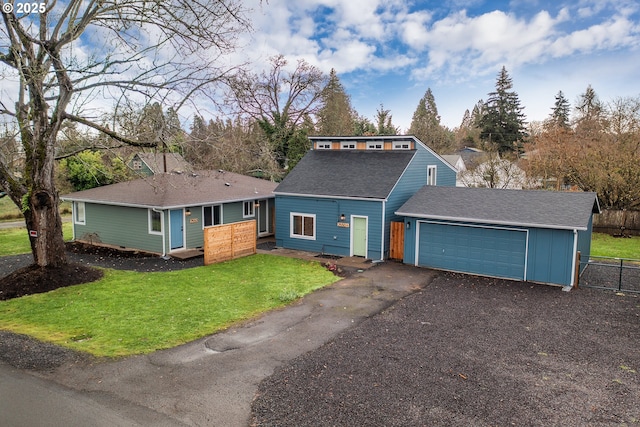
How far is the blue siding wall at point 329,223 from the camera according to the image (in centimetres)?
1722

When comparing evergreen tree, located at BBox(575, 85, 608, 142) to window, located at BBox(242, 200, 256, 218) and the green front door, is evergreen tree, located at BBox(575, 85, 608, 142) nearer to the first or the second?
the green front door

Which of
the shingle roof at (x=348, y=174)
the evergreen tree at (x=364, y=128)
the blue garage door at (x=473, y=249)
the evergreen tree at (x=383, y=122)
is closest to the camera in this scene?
the blue garage door at (x=473, y=249)

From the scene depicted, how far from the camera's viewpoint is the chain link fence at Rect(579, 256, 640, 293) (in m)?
13.6

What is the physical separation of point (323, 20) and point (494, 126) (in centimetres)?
3628

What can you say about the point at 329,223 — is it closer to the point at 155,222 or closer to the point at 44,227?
the point at 155,222

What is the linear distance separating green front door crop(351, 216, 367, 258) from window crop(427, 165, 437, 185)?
200 inches

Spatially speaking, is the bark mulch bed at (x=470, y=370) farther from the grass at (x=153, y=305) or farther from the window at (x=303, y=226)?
the window at (x=303, y=226)

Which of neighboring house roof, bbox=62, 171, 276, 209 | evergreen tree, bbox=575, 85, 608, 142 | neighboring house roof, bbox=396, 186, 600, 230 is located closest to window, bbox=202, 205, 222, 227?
neighboring house roof, bbox=62, 171, 276, 209

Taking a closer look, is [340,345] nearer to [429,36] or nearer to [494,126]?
[429,36]

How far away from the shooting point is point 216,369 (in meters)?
7.68

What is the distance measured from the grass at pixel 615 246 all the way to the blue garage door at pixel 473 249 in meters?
7.45

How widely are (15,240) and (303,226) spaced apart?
1522 cm

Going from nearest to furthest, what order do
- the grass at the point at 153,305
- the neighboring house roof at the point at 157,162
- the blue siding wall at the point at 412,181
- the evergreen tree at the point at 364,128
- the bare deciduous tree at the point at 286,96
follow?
the grass at the point at 153,305, the neighboring house roof at the point at 157,162, the blue siding wall at the point at 412,181, the bare deciduous tree at the point at 286,96, the evergreen tree at the point at 364,128

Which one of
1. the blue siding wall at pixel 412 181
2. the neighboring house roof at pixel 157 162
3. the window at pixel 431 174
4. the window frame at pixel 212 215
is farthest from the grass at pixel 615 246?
the neighboring house roof at pixel 157 162
